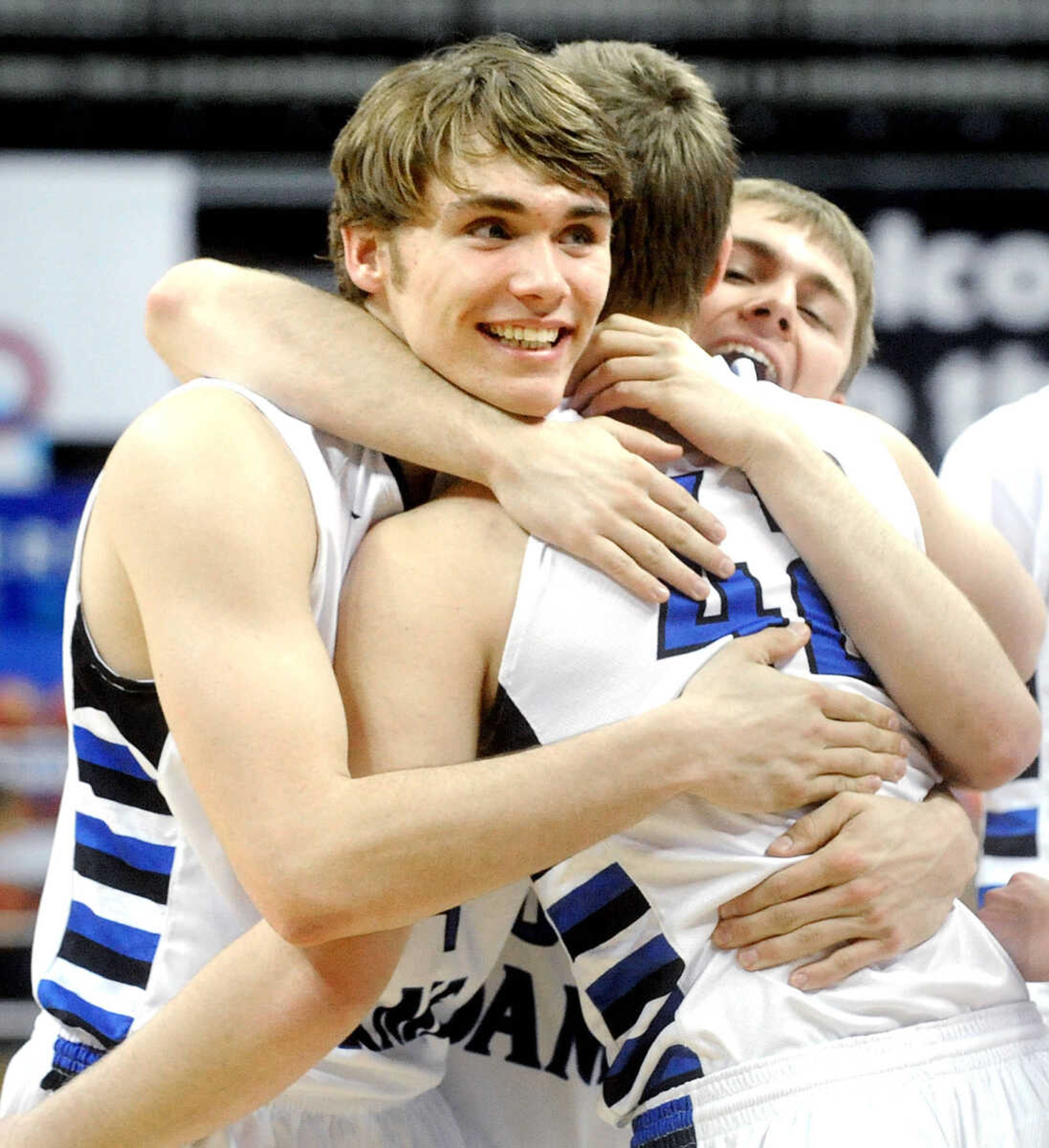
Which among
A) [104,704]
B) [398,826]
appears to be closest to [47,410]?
[104,704]

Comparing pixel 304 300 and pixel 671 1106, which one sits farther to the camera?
pixel 304 300

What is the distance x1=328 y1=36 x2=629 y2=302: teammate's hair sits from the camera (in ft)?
5.97

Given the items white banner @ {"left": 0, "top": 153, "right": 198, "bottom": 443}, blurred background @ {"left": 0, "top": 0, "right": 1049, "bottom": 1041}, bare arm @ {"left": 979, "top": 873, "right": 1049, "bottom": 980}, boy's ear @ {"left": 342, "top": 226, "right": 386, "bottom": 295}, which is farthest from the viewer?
white banner @ {"left": 0, "top": 153, "right": 198, "bottom": 443}

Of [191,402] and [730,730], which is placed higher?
[191,402]

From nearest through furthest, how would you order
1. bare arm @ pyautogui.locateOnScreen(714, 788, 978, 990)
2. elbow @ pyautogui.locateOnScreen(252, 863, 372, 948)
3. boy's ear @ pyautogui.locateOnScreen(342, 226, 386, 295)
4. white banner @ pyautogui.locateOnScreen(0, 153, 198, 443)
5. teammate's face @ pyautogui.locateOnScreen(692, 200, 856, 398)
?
elbow @ pyautogui.locateOnScreen(252, 863, 372, 948) < bare arm @ pyautogui.locateOnScreen(714, 788, 978, 990) < boy's ear @ pyautogui.locateOnScreen(342, 226, 386, 295) < teammate's face @ pyautogui.locateOnScreen(692, 200, 856, 398) < white banner @ pyautogui.locateOnScreen(0, 153, 198, 443)

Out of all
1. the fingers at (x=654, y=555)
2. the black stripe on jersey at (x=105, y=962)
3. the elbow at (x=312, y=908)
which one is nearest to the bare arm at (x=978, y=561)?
the fingers at (x=654, y=555)

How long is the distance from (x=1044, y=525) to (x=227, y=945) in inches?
55.8

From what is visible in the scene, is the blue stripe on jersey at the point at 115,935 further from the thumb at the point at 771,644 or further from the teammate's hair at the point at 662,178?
the teammate's hair at the point at 662,178

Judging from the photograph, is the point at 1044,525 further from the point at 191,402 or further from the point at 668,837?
the point at 191,402

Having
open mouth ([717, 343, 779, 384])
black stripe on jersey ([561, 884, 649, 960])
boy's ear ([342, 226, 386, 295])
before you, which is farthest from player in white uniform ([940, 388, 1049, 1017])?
boy's ear ([342, 226, 386, 295])

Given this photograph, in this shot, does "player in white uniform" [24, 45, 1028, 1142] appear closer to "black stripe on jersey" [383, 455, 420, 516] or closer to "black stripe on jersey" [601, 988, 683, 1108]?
"black stripe on jersey" [601, 988, 683, 1108]

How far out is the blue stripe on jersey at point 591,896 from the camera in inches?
68.4

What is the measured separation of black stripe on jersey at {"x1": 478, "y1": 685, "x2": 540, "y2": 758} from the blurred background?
3601 millimetres

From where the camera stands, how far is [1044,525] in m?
2.49
